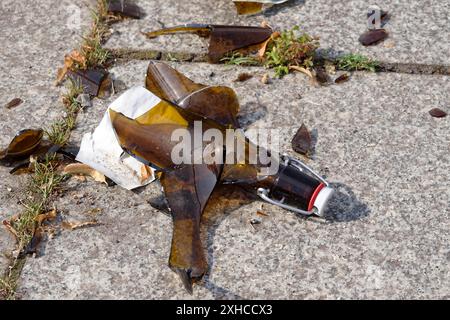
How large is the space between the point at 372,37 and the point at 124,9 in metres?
1.04

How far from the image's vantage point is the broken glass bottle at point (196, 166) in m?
2.47

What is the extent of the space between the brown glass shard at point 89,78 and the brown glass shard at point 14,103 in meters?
0.22

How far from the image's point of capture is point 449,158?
108 inches

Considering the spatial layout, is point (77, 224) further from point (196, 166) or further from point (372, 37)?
point (372, 37)

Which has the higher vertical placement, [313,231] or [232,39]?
[232,39]

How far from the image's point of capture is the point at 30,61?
3.19 meters

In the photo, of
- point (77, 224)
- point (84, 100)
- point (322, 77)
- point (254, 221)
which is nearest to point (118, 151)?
point (77, 224)

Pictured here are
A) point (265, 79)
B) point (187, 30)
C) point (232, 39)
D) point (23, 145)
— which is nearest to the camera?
point (23, 145)

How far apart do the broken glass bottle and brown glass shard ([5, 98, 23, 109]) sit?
1.65 feet

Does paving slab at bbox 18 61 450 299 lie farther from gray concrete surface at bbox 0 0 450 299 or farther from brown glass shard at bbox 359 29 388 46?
brown glass shard at bbox 359 29 388 46

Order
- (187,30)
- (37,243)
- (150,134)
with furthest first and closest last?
(187,30), (150,134), (37,243)

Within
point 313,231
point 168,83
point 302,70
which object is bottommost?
point 313,231

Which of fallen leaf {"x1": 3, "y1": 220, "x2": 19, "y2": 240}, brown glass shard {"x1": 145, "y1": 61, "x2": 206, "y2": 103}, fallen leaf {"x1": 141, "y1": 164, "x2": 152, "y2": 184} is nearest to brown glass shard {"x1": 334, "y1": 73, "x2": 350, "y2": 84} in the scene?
brown glass shard {"x1": 145, "y1": 61, "x2": 206, "y2": 103}

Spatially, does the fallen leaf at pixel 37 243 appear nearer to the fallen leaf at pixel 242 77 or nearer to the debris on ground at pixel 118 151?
the debris on ground at pixel 118 151
